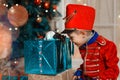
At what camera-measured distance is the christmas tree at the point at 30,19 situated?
2.44 metres

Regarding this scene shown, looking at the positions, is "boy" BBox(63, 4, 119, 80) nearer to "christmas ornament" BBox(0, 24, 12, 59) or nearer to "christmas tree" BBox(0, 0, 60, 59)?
"christmas tree" BBox(0, 0, 60, 59)

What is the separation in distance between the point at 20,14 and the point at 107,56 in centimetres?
108

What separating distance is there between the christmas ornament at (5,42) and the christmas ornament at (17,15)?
0.11 meters

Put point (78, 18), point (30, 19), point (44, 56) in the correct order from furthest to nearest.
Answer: point (30, 19) < point (44, 56) < point (78, 18)

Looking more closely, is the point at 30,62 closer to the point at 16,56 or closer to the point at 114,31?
the point at 16,56

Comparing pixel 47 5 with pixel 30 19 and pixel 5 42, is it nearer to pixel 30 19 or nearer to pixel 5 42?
pixel 30 19

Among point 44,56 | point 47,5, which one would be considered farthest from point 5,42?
point 44,56

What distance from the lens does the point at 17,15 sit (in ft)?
7.94

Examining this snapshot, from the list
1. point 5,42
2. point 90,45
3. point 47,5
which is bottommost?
point 5,42

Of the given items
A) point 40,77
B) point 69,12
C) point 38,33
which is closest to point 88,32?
point 69,12

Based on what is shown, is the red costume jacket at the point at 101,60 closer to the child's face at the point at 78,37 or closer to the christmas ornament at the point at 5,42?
the child's face at the point at 78,37

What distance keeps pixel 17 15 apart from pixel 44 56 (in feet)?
2.30

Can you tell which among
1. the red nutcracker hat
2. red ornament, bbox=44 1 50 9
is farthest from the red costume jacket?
red ornament, bbox=44 1 50 9

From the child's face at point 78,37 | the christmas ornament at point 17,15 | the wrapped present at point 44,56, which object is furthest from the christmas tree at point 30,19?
the child's face at point 78,37
